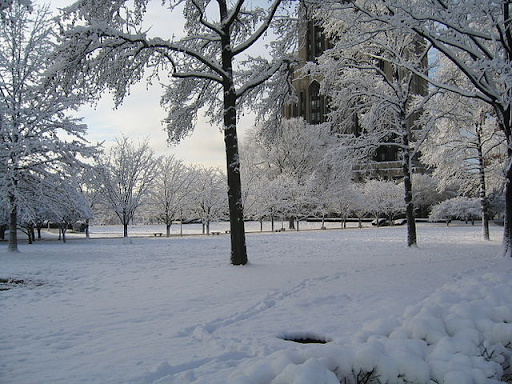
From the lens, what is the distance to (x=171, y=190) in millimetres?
35469

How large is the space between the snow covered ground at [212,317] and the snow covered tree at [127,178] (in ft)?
54.2

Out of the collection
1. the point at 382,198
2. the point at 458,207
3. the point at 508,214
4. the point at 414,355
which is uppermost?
the point at 382,198

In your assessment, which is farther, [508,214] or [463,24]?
[508,214]

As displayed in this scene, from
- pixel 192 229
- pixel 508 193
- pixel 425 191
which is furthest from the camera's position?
pixel 425 191

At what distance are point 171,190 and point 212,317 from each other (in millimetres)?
30878

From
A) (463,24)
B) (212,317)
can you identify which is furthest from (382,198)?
(212,317)

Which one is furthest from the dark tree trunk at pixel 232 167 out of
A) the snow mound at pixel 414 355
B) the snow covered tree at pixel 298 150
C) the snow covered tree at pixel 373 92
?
the snow covered tree at pixel 298 150

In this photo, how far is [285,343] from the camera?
14.3 feet

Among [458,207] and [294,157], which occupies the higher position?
[294,157]

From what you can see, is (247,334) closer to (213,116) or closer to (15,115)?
(213,116)

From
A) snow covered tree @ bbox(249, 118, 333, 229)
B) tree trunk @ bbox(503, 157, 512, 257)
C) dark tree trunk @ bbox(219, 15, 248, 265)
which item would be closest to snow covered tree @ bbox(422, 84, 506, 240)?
tree trunk @ bbox(503, 157, 512, 257)

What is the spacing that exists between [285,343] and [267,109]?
9.90 m

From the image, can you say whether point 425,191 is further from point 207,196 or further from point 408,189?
point 408,189

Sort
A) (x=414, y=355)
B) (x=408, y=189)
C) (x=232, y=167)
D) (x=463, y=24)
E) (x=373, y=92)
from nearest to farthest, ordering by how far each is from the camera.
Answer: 1. (x=414, y=355)
2. (x=463, y=24)
3. (x=232, y=167)
4. (x=408, y=189)
5. (x=373, y=92)
